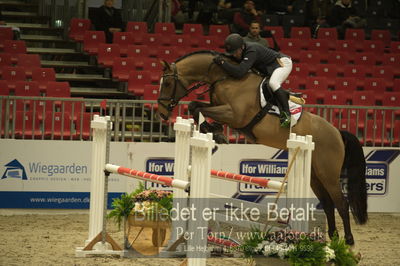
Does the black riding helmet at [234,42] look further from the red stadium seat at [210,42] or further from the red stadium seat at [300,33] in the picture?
the red stadium seat at [300,33]

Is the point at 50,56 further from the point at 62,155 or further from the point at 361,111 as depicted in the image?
the point at 361,111

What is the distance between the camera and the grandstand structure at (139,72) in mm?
10688

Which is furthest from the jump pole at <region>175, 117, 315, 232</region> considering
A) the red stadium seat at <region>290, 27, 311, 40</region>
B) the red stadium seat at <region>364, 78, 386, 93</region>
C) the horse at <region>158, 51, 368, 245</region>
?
the red stadium seat at <region>290, 27, 311, 40</region>

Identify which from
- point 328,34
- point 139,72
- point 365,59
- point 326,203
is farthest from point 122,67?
point 326,203

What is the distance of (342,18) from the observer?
55.4 feet

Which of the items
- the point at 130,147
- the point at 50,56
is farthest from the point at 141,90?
the point at 50,56

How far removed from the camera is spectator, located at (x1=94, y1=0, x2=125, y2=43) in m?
14.7

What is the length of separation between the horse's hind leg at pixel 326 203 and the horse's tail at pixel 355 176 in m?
0.23

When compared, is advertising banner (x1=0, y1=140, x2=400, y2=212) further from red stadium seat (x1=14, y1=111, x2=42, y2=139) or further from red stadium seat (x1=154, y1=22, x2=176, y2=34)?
red stadium seat (x1=154, y1=22, x2=176, y2=34)

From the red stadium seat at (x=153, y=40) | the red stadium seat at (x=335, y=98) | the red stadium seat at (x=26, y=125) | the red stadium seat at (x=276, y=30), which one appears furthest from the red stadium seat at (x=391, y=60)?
the red stadium seat at (x=26, y=125)

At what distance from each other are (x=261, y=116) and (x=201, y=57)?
927 mm

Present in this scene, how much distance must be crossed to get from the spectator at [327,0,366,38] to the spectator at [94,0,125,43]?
4838mm

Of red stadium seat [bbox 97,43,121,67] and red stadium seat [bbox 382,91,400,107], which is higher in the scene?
red stadium seat [bbox 97,43,121,67]

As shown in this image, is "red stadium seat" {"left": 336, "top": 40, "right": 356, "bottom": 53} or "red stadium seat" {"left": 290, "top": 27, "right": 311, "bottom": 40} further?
"red stadium seat" {"left": 290, "top": 27, "right": 311, "bottom": 40}
